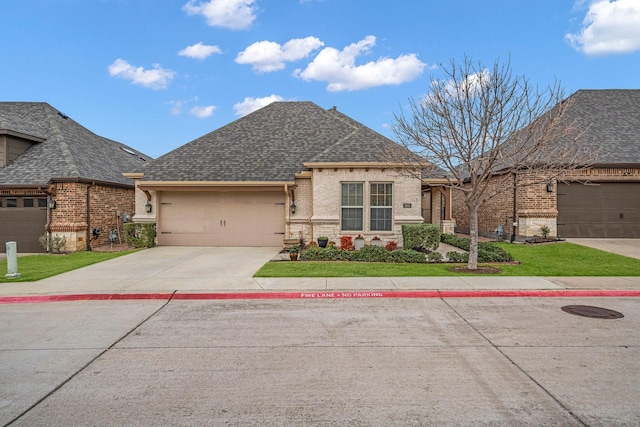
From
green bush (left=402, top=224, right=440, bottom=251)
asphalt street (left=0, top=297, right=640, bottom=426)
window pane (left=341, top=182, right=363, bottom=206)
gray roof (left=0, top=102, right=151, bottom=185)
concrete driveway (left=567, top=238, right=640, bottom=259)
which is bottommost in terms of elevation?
asphalt street (left=0, top=297, right=640, bottom=426)

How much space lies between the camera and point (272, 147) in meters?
19.4

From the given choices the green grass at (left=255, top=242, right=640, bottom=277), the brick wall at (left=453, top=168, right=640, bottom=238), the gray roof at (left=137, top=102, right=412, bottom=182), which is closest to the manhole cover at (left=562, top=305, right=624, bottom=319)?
the green grass at (left=255, top=242, right=640, bottom=277)

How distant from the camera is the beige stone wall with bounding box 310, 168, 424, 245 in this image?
15898 mm

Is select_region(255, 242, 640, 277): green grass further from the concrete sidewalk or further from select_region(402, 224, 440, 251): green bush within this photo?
select_region(402, 224, 440, 251): green bush

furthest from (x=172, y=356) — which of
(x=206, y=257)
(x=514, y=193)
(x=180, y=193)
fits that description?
(x=514, y=193)

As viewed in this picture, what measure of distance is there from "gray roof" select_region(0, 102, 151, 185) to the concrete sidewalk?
745cm

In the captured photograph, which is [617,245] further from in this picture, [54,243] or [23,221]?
[23,221]

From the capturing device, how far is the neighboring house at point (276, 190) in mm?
15961

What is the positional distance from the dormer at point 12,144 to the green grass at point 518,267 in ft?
46.8

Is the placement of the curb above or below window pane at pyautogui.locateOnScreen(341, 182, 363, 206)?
below

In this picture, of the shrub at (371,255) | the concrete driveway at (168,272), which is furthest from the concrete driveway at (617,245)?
the concrete driveway at (168,272)

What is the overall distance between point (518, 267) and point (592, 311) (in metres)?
4.36

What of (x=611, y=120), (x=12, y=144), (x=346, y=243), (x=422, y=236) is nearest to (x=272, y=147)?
(x=346, y=243)

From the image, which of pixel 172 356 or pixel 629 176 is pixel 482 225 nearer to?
pixel 629 176
